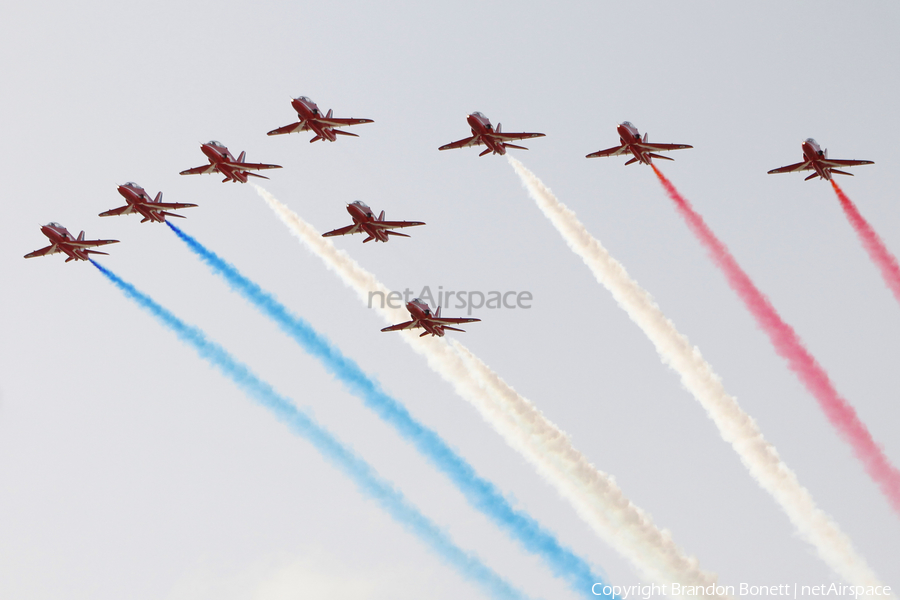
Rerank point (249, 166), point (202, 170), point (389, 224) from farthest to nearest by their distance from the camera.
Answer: point (202, 170), point (249, 166), point (389, 224)

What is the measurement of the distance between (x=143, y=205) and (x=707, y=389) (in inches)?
2205

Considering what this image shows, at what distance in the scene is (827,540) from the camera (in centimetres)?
9500

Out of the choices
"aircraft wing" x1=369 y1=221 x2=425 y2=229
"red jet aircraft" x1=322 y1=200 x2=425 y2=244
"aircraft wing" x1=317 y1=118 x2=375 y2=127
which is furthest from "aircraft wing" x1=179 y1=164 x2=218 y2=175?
"aircraft wing" x1=369 y1=221 x2=425 y2=229

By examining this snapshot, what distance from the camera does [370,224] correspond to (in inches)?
3826

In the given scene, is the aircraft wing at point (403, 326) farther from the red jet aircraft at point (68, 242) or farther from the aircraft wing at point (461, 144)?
the red jet aircraft at point (68, 242)

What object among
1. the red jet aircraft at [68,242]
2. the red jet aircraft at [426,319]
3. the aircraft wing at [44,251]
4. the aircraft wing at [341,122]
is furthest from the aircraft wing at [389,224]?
the aircraft wing at [44,251]

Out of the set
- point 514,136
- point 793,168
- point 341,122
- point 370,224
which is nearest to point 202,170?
point 341,122

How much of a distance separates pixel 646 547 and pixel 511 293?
30186 millimetres

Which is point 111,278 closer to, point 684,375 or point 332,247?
point 332,247

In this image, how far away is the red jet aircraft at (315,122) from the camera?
323 feet

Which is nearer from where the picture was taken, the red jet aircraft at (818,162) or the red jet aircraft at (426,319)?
the red jet aircraft at (426,319)

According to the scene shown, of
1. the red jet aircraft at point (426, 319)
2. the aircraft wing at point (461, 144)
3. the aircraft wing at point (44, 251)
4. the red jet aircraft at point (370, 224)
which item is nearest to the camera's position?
the red jet aircraft at point (426, 319)

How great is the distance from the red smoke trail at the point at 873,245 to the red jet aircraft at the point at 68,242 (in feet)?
230

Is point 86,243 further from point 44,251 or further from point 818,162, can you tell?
point 818,162
